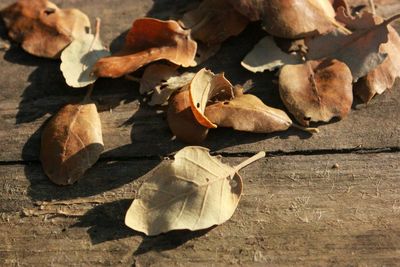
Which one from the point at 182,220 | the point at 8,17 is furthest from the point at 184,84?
the point at 8,17

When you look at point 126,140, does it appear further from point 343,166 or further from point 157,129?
point 343,166

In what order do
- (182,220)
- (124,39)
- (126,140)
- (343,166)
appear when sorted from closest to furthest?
(182,220) → (343,166) → (126,140) → (124,39)

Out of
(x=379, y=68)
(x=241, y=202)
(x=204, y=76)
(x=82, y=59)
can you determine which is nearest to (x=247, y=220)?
(x=241, y=202)

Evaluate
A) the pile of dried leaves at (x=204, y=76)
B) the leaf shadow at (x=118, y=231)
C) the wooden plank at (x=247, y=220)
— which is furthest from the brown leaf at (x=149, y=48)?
the leaf shadow at (x=118, y=231)

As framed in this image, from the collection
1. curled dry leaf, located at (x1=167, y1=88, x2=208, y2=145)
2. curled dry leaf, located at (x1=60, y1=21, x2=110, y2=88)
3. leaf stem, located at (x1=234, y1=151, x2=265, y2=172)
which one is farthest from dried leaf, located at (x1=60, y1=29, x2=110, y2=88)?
leaf stem, located at (x1=234, y1=151, x2=265, y2=172)

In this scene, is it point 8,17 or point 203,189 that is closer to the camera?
point 203,189

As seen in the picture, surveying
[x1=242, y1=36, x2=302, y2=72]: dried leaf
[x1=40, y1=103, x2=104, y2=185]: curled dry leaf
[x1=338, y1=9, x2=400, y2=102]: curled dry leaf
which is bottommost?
[x1=40, y1=103, x2=104, y2=185]: curled dry leaf

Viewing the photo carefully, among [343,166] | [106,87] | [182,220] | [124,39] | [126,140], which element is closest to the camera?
[182,220]

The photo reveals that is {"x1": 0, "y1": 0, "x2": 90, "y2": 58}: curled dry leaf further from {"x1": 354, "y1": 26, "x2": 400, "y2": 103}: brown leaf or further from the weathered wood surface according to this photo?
{"x1": 354, "y1": 26, "x2": 400, "y2": 103}: brown leaf
